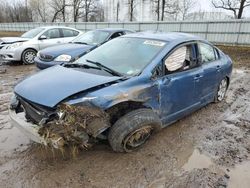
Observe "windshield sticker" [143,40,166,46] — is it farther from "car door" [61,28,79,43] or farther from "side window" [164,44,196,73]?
"car door" [61,28,79,43]

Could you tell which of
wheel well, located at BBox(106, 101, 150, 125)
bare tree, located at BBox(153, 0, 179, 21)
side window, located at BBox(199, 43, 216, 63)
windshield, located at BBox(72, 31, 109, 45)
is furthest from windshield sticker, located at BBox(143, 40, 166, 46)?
bare tree, located at BBox(153, 0, 179, 21)

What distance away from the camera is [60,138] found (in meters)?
2.64

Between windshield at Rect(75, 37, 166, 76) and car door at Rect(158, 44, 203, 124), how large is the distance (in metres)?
0.31

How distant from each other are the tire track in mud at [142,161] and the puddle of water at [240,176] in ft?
0.22

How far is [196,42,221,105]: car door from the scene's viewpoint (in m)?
4.27

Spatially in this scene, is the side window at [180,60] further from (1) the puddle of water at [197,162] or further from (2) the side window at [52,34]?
(2) the side window at [52,34]

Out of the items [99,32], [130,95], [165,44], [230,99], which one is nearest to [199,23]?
[99,32]

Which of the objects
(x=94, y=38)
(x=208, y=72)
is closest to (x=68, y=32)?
(x=94, y=38)

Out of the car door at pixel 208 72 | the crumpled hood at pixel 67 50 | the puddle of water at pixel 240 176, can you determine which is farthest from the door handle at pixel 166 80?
the crumpled hood at pixel 67 50

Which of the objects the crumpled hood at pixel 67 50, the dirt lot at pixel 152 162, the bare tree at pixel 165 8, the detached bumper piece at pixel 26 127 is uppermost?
the bare tree at pixel 165 8

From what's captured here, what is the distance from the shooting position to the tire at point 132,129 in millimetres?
3000

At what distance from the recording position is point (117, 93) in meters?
2.94

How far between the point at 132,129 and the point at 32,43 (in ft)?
26.5

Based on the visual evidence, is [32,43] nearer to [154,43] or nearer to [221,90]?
[154,43]
